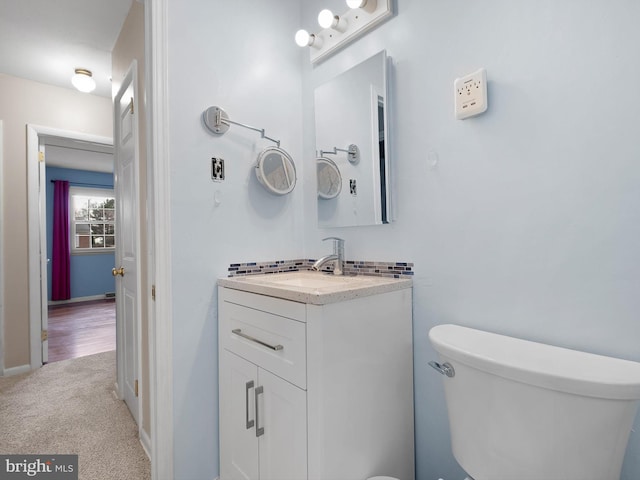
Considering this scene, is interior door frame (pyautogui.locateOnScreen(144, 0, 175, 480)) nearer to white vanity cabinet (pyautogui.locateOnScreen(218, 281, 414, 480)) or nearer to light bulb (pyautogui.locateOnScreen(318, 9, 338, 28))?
white vanity cabinet (pyautogui.locateOnScreen(218, 281, 414, 480))

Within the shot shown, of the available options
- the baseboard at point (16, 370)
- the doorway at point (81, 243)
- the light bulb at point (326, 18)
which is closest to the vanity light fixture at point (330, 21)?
the light bulb at point (326, 18)

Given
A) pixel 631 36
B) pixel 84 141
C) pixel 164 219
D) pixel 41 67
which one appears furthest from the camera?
pixel 84 141

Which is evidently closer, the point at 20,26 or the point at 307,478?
the point at 307,478

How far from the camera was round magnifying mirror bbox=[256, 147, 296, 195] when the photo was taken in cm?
158

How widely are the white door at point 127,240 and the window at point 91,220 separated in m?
4.42

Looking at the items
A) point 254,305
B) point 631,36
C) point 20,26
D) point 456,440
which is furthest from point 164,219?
point 20,26

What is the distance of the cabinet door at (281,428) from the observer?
976 mm

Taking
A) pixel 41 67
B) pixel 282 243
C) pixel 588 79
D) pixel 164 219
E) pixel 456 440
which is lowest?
pixel 456 440

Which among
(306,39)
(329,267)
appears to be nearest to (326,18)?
(306,39)

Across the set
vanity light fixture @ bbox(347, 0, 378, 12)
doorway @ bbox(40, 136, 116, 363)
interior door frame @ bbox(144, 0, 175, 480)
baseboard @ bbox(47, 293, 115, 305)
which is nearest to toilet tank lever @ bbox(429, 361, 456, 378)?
interior door frame @ bbox(144, 0, 175, 480)

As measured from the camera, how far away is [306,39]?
1535mm

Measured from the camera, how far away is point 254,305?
1179 millimetres

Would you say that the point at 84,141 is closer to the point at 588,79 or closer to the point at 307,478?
the point at 307,478

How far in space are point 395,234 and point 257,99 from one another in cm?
97
